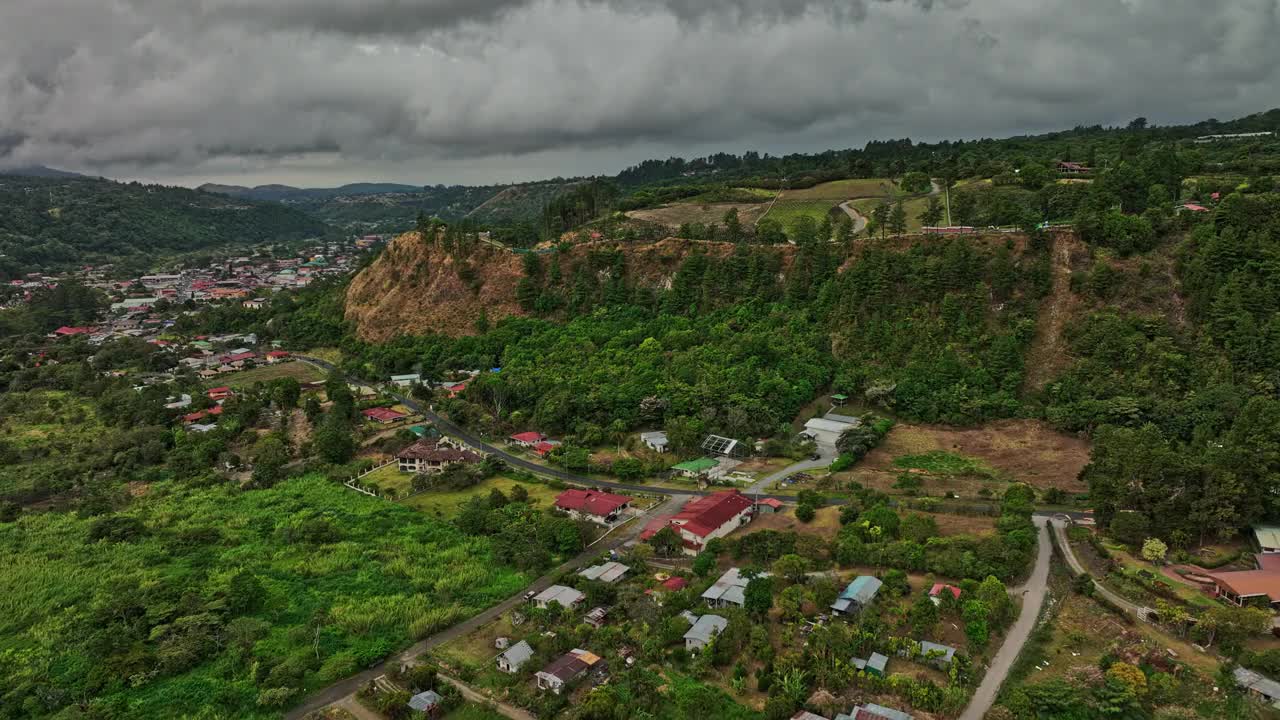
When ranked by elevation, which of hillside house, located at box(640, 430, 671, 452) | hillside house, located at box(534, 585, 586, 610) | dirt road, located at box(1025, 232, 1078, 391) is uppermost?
dirt road, located at box(1025, 232, 1078, 391)

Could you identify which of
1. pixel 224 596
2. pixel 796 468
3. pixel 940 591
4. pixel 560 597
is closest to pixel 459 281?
pixel 796 468

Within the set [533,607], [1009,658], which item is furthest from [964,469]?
[533,607]

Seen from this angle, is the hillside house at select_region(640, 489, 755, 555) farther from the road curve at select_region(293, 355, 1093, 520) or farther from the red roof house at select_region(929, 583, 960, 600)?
the red roof house at select_region(929, 583, 960, 600)

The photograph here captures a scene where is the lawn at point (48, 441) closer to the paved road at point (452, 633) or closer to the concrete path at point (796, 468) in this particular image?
the paved road at point (452, 633)

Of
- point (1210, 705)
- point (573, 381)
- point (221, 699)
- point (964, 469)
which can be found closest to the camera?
point (1210, 705)

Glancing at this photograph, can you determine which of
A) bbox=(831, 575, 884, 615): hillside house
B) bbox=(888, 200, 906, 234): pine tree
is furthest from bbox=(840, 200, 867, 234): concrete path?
bbox=(831, 575, 884, 615): hillside house

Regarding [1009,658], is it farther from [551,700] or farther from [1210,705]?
[551,700]
